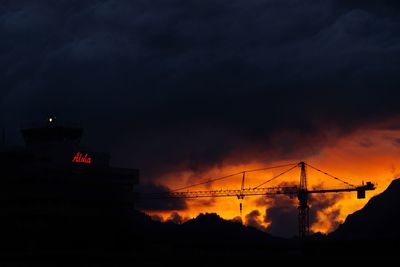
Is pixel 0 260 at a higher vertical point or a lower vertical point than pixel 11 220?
lower

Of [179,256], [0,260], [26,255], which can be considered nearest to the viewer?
[0,260]

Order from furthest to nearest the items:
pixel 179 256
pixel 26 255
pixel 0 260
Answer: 1. pixel 179 256
2. pixel 26 255
3. pixel 0 260

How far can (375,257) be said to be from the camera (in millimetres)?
190625

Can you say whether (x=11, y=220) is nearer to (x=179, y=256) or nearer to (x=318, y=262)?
(x=179, y=256)

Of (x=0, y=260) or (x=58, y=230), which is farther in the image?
(x=58, y=230)

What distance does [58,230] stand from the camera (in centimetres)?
19812

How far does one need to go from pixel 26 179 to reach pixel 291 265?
278 ft

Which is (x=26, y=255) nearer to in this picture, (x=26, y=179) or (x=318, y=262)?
(x=26, y=179)

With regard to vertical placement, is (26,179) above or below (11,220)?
above

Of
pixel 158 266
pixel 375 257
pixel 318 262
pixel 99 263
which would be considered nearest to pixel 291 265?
pixel 318 262

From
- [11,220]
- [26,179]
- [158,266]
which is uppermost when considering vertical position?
[26,179]

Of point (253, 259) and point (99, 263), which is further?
point (253, 259)

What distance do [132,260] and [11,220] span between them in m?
41.1

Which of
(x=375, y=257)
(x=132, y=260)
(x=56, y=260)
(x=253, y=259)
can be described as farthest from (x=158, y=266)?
(x=375, y=257)
